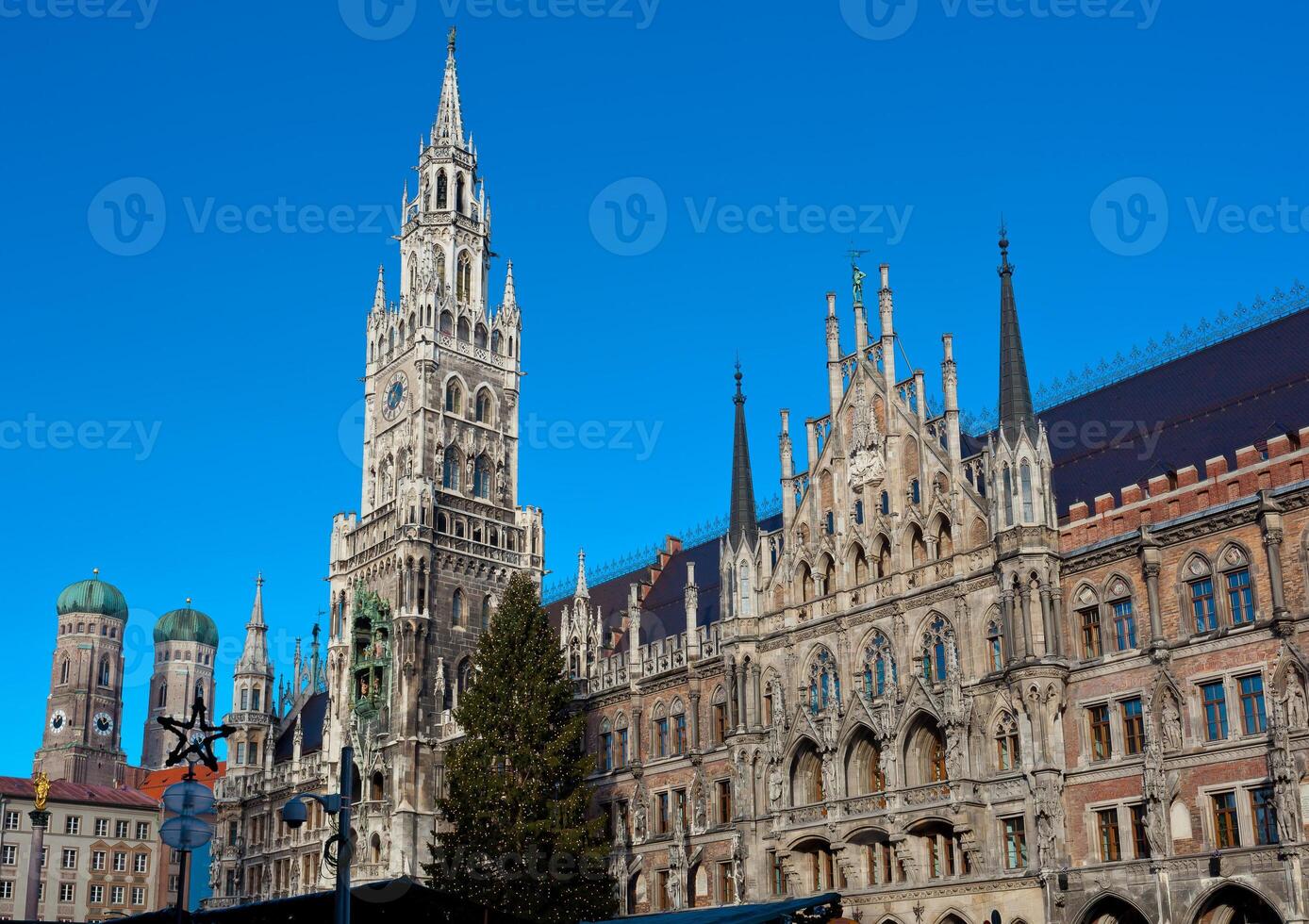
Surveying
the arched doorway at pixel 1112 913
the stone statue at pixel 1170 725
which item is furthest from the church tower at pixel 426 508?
the stone statue at pixel 1170 725

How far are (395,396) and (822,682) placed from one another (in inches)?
1321

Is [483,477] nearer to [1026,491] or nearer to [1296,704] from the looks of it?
[1026,491]

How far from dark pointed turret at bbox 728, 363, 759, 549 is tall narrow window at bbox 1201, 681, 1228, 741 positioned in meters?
19.0

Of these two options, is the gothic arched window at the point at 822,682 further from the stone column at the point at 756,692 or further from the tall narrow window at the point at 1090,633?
the tall narrow window at the point at 1090,633

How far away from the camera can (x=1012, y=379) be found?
4616 cm

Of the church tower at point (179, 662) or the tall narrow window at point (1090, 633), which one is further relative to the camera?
the church tower at point (179, 662)

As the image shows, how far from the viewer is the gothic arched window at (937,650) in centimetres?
4600

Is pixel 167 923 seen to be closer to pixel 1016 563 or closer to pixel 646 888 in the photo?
pixel 1016 563

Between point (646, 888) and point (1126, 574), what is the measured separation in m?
24.1

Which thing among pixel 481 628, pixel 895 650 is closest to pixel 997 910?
pixel 895 650

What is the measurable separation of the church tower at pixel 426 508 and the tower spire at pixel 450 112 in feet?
0.45

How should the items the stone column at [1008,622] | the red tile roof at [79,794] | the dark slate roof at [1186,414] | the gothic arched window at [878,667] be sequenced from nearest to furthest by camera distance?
the dark slate roof at [1186,414], the stone column at [1008,622], the gothic arched window at [878,667], the red tile roof at [79,794]

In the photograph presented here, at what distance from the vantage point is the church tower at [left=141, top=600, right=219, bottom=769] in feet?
633

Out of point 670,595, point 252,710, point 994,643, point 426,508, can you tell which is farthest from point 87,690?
point 994,643
